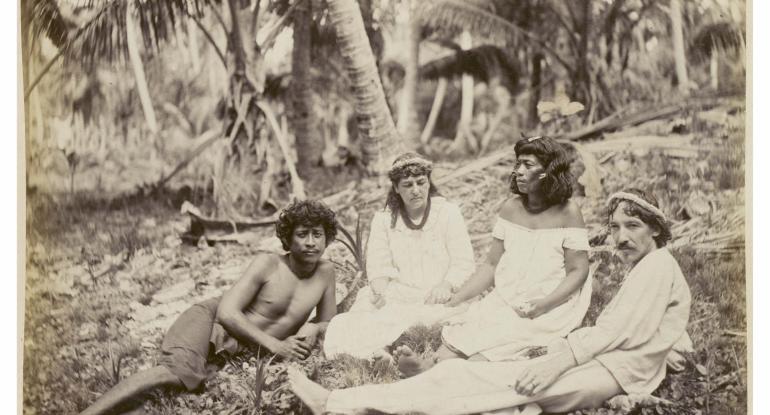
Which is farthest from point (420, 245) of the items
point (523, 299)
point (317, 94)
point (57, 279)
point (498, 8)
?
point (57, 279)

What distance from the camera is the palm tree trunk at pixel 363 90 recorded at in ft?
23.0

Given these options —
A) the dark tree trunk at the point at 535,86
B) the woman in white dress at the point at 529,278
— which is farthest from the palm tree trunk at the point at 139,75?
the dark tree trunk at the point at 535,86

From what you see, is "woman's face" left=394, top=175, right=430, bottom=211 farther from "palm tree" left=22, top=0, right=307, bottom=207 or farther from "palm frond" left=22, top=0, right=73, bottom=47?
"palm frond" left=22, top=0, right=73, bottom=47

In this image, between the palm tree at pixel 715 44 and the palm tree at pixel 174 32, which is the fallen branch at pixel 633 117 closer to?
the palm tree at pixel 715 44

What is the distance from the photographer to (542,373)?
22.2ft

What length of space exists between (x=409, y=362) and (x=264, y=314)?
102 centimetres

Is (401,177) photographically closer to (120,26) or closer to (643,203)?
(643,203)

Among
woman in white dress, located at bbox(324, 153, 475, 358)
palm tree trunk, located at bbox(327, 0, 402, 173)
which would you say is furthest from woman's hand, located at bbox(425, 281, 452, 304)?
palm tree trunk, located at bbox(327, 0, 402, 173)

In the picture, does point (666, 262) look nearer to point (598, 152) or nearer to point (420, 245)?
point (598, 152)

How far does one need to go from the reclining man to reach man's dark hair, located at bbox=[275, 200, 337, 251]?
0.92 m

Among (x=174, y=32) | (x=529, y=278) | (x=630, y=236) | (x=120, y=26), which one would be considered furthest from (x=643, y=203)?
(x=120, y=26)

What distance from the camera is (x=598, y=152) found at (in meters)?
7.04

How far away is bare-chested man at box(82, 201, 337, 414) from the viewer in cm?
689

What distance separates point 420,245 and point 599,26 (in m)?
1.94
